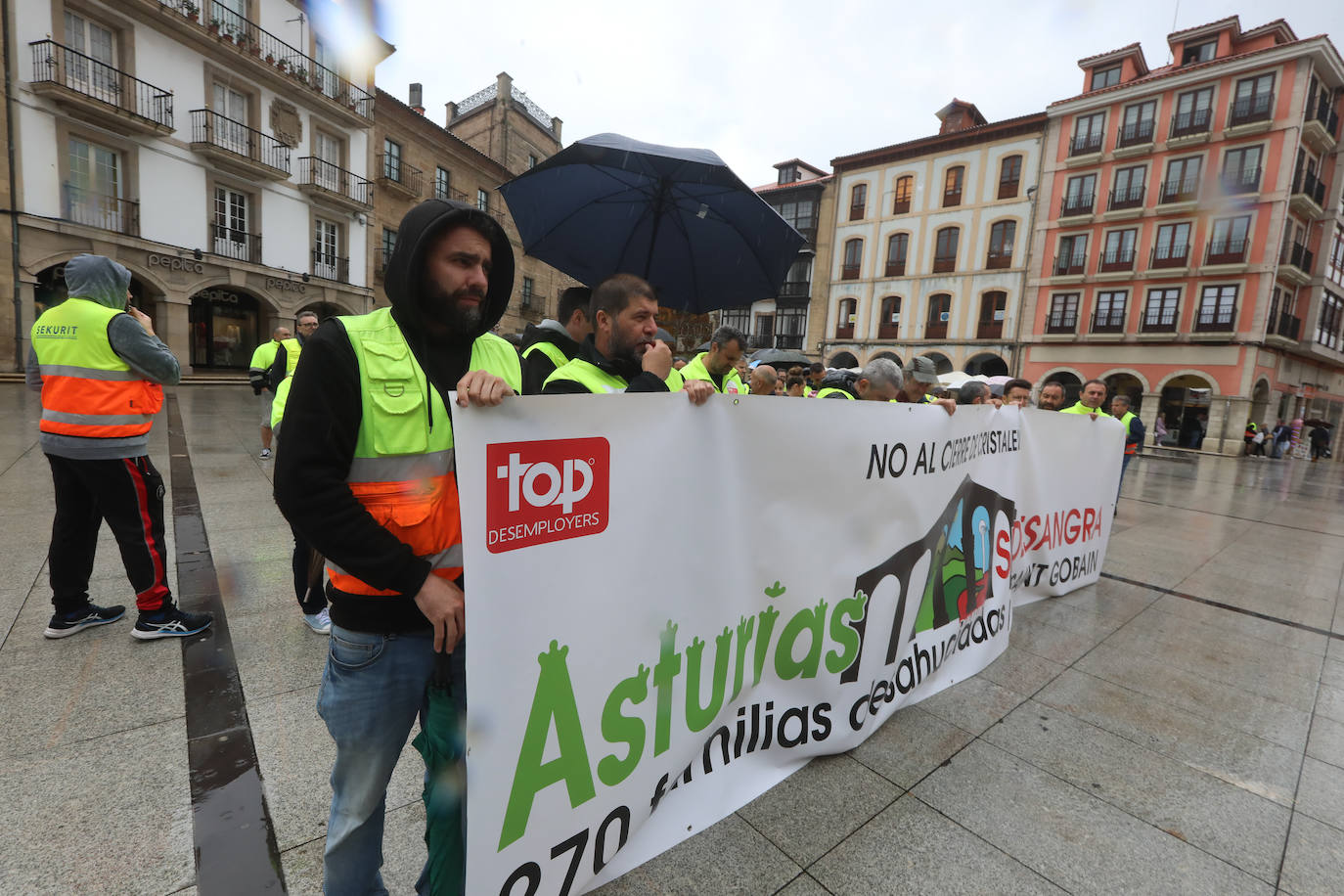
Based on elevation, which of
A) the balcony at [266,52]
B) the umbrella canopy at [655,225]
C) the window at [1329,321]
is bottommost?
the umbrella canopy at [655,225]

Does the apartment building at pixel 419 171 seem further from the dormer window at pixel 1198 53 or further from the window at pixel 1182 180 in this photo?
the dormer window at pixel 1198 53

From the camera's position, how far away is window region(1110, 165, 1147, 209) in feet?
83.5

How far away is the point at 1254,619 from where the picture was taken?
4344 millimetres

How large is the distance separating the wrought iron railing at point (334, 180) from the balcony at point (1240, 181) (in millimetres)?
31615

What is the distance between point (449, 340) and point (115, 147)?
20.5 meters

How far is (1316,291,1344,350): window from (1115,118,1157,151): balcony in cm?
1048

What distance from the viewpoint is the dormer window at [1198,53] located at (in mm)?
24947

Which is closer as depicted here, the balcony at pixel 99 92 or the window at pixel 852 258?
the balcony at pixel 99 92

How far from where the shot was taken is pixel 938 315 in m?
29.9

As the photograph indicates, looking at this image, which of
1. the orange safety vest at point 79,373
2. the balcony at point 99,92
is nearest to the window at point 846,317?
the balcony at point 99,92

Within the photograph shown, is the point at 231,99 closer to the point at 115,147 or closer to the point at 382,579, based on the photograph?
the point at 115,147

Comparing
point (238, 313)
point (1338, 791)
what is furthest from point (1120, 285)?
point (238, 313)

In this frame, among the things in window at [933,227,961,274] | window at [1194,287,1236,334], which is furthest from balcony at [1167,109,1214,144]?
window at [933,227,961,274]

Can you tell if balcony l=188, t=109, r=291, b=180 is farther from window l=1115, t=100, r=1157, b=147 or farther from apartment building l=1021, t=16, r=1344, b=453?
window l=1115, t=100, r=1157, b=147
